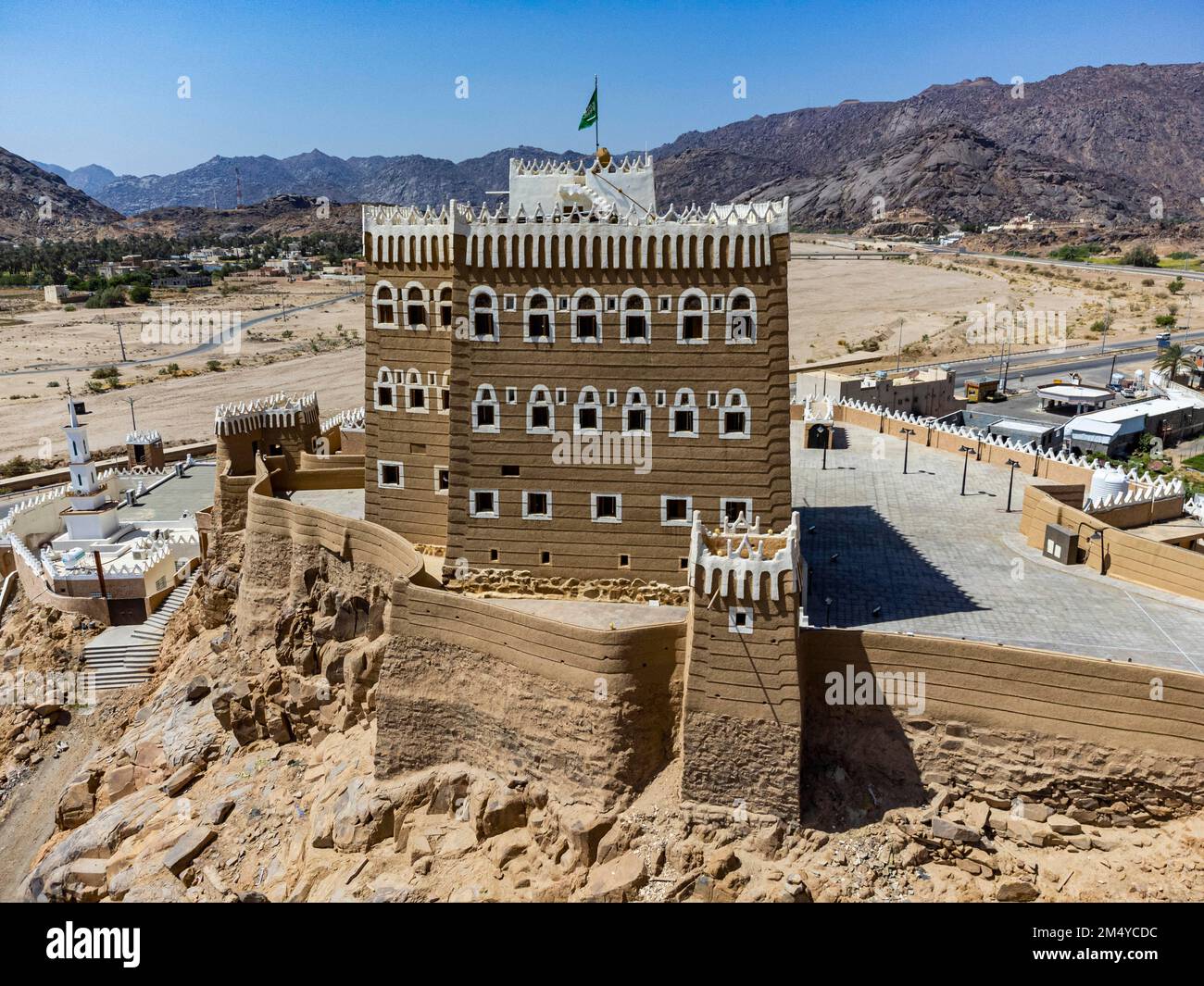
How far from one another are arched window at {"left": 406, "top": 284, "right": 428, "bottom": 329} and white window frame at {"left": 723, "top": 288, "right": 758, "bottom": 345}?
39.5 ft

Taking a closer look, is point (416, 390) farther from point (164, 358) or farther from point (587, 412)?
point (164, 358)

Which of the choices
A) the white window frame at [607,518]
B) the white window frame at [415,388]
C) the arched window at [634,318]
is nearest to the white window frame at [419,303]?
the white window frame at [415,388]

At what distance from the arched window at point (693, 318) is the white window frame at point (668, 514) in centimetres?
533

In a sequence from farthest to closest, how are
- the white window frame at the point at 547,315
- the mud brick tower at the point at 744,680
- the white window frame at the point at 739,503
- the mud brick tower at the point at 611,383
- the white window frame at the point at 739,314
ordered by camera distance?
1. the white window frame at the point at 547,315
2. the white window frame at the point at 739,503
3. the mud brick tower at the point at 611,383
4. the white window frame at the point at 739,314
5. the mud brick tower at the point at 744,680

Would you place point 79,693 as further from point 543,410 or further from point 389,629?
point 543,410

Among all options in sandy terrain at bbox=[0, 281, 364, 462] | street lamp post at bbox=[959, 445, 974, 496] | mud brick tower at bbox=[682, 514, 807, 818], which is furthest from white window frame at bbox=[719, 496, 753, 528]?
sandy terrain at bbox=[0, 281, 364, 462]

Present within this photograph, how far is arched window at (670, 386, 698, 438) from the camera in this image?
31656 mm

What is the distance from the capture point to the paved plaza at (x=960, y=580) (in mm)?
29922

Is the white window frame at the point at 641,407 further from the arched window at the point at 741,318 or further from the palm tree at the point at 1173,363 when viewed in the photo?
the palm tree at the point at 1173,363

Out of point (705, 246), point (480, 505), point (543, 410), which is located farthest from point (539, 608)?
point (705, 246)

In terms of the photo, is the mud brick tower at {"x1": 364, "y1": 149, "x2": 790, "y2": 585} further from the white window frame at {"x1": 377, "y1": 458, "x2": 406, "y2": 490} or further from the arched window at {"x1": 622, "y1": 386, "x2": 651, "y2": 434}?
the white window frame at {"x1": 377, "y1": 458, "x2": 406, "y2": 490}

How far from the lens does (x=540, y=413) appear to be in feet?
107

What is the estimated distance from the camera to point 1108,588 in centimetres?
3369

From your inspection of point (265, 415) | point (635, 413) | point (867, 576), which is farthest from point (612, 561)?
point (265, 415)
